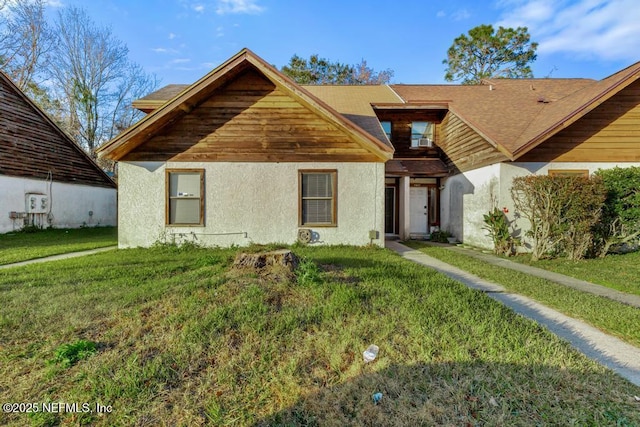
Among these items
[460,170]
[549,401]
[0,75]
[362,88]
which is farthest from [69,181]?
[549,401]

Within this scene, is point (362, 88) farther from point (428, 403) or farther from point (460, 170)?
point (428, 403)

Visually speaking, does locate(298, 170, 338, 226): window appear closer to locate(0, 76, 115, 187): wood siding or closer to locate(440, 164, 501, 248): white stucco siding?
locate(440, 164, 501, 248): white stucco siding

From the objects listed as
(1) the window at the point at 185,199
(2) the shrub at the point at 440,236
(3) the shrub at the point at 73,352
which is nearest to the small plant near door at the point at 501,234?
(2) the shrub at the point at 440,236

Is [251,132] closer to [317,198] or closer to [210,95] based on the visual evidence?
[210,95]

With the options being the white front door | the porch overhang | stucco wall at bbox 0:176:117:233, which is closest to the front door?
the white front door

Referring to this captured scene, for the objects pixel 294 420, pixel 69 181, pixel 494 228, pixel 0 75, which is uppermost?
pixel 0 75

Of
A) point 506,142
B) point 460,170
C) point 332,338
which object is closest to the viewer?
point 332,338

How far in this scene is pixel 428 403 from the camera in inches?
88.7

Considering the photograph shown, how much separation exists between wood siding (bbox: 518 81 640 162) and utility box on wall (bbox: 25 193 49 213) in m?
19.1

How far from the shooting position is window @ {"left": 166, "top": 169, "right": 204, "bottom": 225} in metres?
9.22

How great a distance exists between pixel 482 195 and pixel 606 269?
416cm

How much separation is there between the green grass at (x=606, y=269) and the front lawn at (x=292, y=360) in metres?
3.42

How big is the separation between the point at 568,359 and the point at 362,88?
1500 centimetres

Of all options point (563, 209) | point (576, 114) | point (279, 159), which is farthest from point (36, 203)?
point (576, 114)
